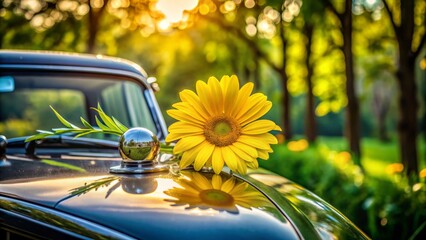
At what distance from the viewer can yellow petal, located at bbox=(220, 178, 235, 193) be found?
2158mm

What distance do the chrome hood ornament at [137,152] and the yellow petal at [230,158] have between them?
0.26 meters

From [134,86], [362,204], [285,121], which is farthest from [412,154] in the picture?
[285,121]

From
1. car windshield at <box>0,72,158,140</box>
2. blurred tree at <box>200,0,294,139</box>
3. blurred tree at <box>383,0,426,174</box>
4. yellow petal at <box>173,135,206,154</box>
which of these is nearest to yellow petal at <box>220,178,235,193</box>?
yellow petal at <box>173,135,206,154</box>

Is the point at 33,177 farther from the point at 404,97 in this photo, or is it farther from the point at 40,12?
the point at 40,12

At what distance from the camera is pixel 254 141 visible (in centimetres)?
245

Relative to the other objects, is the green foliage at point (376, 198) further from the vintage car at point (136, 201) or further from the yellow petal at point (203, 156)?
the yellow petal at point (203, 156)

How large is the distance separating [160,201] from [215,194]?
21 cm

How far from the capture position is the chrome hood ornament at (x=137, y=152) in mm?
2334

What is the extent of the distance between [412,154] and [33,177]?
6.30 meters

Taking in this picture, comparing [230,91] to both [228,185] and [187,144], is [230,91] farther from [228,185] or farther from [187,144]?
[228,185]

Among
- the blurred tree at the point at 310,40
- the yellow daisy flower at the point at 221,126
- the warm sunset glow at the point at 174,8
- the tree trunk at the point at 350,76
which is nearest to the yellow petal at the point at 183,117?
the yellow daisy flower at the point at 221,126

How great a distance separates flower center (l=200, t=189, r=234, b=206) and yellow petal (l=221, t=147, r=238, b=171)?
25 centimetres

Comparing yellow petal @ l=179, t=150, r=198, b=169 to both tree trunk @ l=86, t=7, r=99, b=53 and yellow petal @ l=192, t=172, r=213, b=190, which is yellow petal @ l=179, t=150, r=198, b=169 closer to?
yellow petal @ l=192, t=172, r=213, b=190

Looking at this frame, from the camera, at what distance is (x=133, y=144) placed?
2332 millimetres
